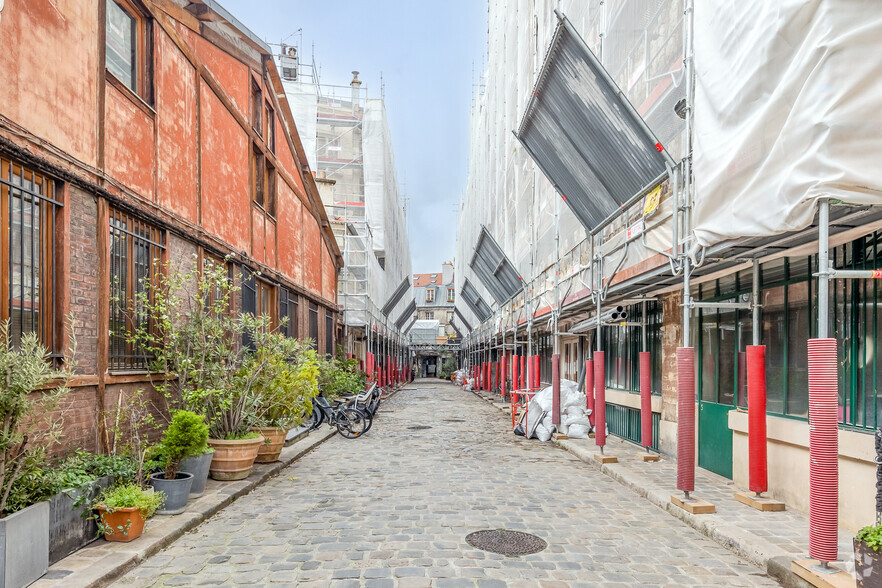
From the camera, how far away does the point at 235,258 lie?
34.5 ft

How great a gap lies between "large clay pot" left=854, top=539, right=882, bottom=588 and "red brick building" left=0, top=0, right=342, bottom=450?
626cm

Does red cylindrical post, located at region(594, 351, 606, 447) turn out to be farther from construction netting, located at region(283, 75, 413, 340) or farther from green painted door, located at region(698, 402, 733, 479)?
construction netting, located at region(283, 75, 413, 340)

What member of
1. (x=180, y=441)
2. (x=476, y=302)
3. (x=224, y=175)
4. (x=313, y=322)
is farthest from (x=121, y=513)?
(x=476, y=302)

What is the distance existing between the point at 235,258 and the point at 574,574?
806 cm

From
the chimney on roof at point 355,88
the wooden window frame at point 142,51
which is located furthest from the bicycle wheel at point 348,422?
the chimney on roof at point 355,88

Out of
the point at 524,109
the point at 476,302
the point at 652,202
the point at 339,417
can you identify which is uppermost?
the point at 524,109

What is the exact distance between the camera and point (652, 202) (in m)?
7.84

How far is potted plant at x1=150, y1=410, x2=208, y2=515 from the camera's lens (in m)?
5.99

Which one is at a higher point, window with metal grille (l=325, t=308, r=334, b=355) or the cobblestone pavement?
window with metal grille (l=325, t=308, r=334, b=355)

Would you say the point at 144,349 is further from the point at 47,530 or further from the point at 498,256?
the point at 498,256

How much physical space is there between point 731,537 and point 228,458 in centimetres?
580

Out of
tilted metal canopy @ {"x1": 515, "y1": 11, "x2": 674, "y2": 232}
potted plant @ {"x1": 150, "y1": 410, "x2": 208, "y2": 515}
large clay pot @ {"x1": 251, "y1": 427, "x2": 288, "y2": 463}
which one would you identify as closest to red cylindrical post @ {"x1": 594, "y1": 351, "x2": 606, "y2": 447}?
tilted metal canopy @ {"x1": 515, "y1": 11, "x2": 674, "y2": 232}

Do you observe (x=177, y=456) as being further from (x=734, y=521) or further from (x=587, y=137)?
(x=587, y=137)

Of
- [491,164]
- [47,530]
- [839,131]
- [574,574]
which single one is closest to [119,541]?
[47,530]
